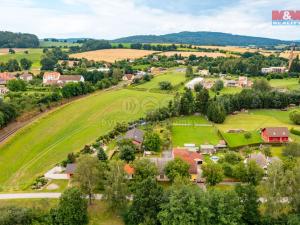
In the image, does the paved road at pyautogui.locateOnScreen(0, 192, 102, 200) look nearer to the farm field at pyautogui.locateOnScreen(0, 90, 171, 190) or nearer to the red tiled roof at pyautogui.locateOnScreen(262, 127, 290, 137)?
the farm field at pyautogui.locateOnScreen(0, 90, 171, 190)

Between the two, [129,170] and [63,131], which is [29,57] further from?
[129,170]

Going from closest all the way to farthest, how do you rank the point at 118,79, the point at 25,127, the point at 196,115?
the point at 25,127 < the point at 196,115 < the point at 118,79

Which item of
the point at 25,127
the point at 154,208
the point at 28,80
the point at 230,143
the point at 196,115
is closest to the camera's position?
the point at 154,208

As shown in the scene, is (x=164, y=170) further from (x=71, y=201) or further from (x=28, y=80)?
(x=28, y=80)

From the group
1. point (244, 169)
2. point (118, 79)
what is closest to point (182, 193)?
point (244, 169)

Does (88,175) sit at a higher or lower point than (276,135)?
higher

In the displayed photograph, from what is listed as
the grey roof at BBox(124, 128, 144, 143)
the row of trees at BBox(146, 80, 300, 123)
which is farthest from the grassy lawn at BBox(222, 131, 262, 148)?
the grey roof at BBox(124, 128, 144, 143)

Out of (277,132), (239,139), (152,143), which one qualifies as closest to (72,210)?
(152,143)
